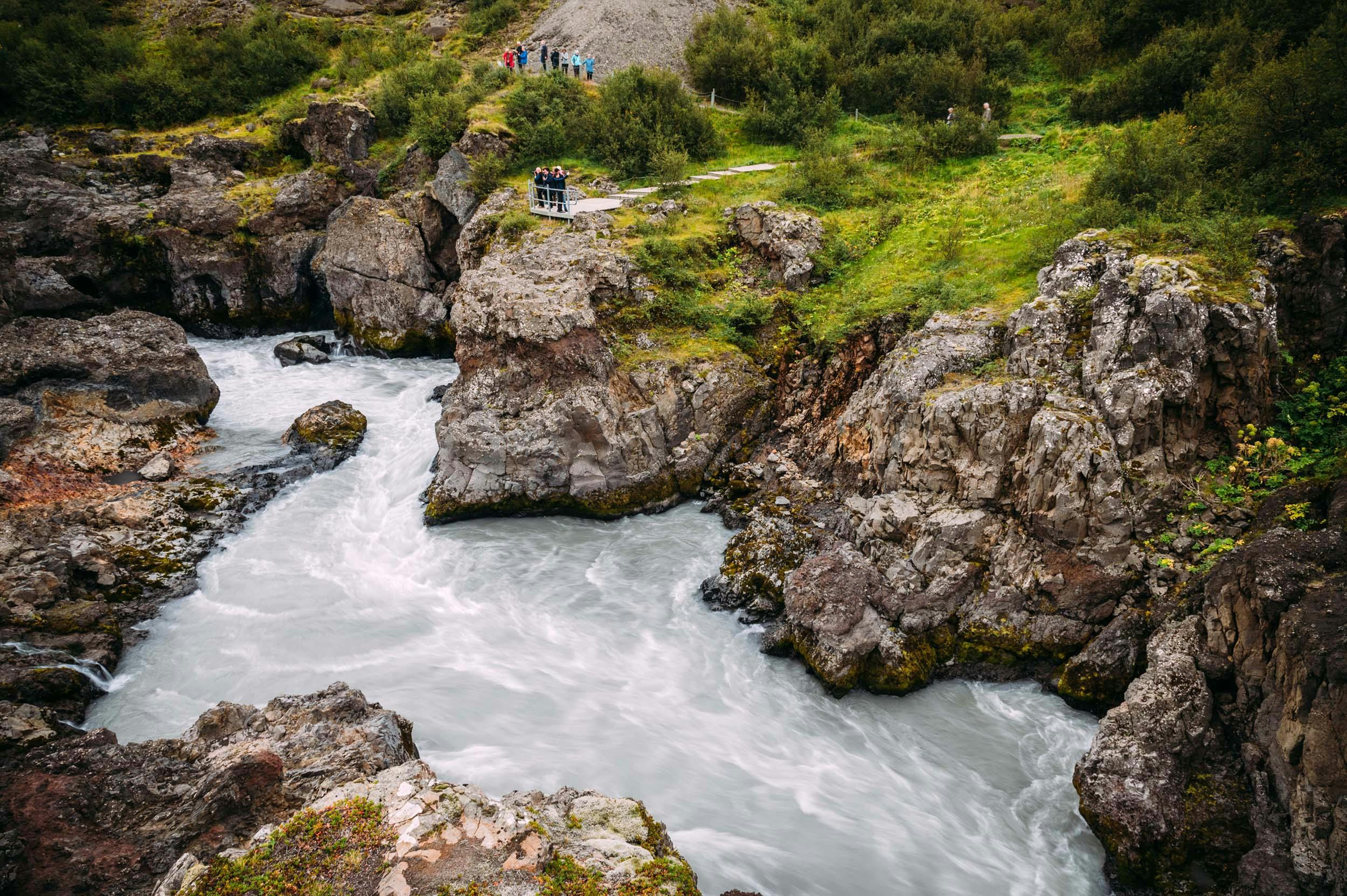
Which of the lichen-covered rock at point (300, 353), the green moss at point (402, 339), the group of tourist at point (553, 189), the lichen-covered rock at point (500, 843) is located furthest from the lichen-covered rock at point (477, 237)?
the lichen-covered rock at point (500, 843)

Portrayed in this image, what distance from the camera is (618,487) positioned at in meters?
17.7

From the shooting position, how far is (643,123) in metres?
26.5

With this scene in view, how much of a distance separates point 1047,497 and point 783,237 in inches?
467

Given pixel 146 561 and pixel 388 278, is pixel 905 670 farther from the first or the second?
pixel 388 278

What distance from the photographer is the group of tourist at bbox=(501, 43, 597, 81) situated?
30.3 metres

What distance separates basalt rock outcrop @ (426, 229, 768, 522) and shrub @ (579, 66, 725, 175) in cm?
981

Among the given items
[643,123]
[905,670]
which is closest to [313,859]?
Result: [905,670]

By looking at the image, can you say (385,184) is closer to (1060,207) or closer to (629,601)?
(629,601)

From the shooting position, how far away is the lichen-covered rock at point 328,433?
65.6 feet

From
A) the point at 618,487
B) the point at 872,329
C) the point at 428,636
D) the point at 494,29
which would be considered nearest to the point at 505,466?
the point at 618,487

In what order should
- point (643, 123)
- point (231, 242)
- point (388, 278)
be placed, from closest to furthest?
point (388, 278), point (231, 242), point (643, 123)

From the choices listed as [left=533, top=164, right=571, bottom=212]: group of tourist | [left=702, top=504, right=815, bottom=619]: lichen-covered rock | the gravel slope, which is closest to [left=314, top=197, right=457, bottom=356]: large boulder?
[left=533, top=164, right=571, bottom=212]: group of tourist

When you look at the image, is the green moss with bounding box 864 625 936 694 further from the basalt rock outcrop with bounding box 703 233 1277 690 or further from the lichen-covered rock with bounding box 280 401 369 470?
the lichen-covered rock with bounding box 280 401 369 470

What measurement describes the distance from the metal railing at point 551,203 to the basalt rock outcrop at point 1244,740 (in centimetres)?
1872
